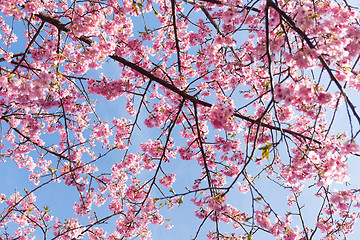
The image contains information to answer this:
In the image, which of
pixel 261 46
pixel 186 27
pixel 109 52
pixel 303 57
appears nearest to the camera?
pixel 303 57

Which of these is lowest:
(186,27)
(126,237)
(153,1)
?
(126,237)

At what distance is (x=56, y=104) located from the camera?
584cm

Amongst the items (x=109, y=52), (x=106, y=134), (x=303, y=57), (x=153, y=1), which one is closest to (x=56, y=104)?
(x=106, y=134)

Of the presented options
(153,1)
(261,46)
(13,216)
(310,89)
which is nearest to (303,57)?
(310,89)

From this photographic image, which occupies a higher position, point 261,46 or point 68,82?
point 68,82

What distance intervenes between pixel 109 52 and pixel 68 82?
156cm

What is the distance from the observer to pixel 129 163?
21.0 ft

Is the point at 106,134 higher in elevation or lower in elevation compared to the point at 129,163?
higher

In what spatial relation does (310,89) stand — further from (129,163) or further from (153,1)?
(129,163)

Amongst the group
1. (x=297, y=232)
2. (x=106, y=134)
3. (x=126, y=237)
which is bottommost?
(x=297, y=232)

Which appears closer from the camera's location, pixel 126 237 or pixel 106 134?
pixel 126 237

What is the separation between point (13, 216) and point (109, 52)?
17.5 ft

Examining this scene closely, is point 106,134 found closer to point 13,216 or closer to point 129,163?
point 129,163

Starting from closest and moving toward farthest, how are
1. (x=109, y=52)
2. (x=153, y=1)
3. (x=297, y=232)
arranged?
(x=297, y=232) → (x=109, y=52) → (x=153, y=1)
